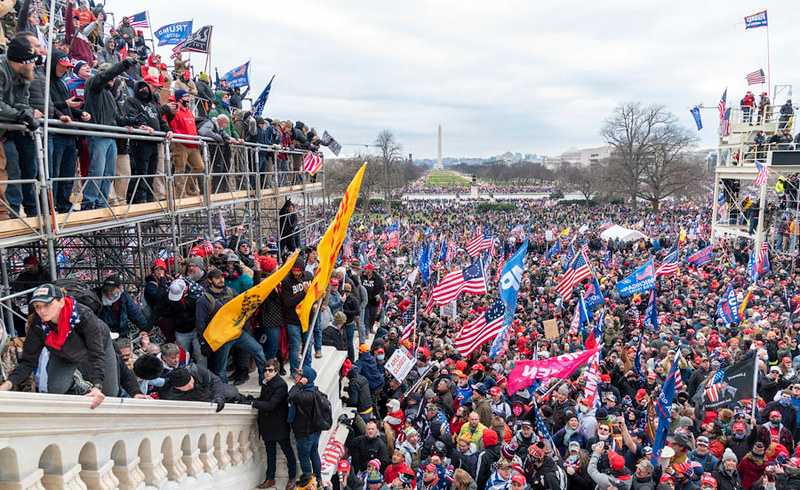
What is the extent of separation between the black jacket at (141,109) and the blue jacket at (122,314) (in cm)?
261

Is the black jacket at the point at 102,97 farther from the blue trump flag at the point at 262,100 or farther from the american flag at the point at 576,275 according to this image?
the american flag at the point at 576,275

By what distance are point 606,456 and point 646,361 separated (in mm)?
4707

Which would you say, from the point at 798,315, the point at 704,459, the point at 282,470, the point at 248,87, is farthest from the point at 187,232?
the point at 798,315

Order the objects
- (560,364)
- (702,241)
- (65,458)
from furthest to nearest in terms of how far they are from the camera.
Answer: (702,241) → (560,364) → (65,458)

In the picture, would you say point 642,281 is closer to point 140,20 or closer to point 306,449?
point 306,449

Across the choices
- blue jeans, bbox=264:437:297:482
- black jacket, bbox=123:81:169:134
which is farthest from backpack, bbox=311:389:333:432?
black jacket, bbox=123:81:169:134

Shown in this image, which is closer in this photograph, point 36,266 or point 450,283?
point 36,266

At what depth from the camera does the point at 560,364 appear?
8.34 metres

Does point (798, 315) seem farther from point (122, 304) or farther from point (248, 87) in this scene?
point (248, 87)

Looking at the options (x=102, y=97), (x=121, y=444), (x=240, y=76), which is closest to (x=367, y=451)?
(x=121, y=444)

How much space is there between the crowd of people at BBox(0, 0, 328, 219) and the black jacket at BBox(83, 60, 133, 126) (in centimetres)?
1

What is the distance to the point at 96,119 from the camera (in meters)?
6.63

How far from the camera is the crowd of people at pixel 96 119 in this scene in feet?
17.5

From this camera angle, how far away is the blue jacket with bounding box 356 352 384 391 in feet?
30.5
